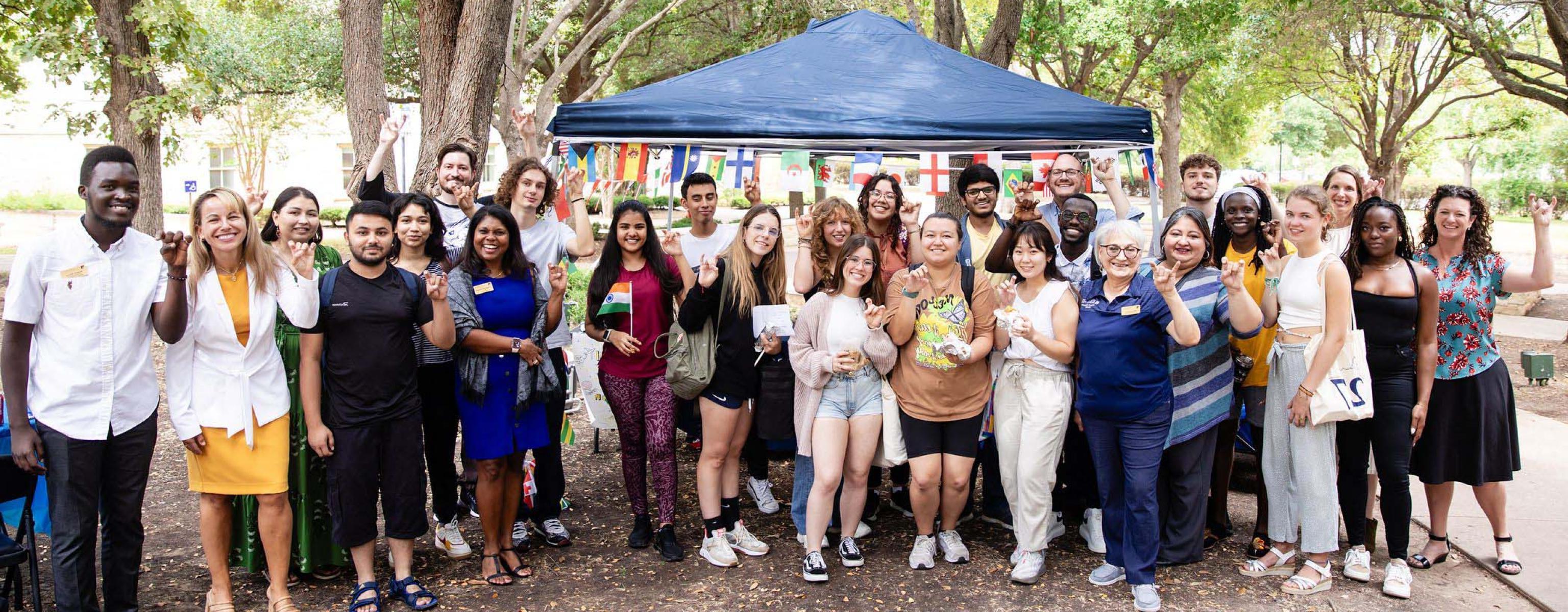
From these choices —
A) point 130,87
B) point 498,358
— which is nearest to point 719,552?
point 498,358

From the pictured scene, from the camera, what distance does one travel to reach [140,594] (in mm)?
4066

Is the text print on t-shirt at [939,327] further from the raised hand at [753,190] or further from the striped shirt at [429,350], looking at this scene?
the striped shirt at [429,350]

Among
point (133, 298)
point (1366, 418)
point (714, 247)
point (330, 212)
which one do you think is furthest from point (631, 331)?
point (330, 212)

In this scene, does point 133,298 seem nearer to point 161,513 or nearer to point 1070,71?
point 161,513

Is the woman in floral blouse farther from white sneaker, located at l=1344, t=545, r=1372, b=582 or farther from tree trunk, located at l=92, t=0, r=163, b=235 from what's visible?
tree trunk, located at l=92, t=0, r=163, b=235

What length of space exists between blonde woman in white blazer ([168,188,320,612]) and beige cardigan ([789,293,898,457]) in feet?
6.18

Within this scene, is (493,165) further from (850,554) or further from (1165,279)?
(1165,279)

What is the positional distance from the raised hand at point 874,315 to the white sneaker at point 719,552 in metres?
1.19

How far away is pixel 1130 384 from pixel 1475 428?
5.11 ft

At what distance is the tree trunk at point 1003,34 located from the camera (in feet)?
31.9

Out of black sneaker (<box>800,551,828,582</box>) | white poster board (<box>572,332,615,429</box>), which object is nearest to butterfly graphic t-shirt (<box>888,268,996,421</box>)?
black sneaker (<box>800,551,828,582</box>)

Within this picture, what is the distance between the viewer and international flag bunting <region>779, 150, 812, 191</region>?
5.18m

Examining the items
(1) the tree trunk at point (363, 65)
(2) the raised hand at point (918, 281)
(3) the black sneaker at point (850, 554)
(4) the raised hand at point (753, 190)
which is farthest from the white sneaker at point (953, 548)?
(1) the tree trunk at point (363, 65)

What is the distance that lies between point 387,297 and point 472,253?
43 cm
